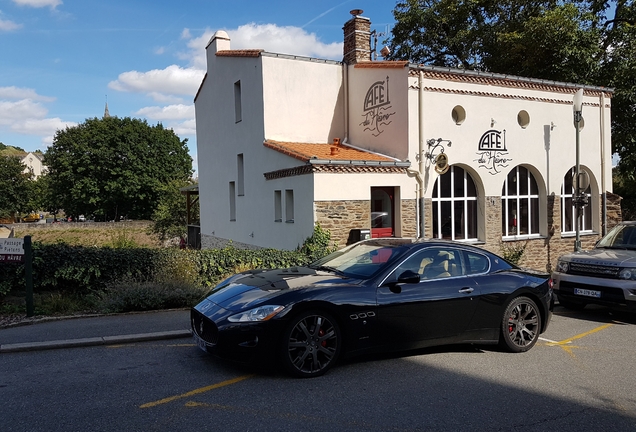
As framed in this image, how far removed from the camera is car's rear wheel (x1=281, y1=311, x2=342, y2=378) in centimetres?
561

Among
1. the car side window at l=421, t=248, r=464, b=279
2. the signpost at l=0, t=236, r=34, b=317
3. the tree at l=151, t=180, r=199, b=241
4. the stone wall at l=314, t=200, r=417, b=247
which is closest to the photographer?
the car side window at l=421, t=248, r=464, b=279

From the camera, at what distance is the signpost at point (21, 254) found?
8.69m

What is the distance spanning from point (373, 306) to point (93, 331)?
4.26m

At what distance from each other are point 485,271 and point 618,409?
2352 mm

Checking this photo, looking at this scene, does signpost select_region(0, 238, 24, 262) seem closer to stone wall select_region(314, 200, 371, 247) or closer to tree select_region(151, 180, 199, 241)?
stone wall select_region(314, 200, 371, 247)

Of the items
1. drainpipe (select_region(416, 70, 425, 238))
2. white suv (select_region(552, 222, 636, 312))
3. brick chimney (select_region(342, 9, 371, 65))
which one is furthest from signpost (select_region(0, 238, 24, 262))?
brick chimney (select_region(342, 9, 371, 65))

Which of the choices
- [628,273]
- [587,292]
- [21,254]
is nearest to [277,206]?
[21,254]

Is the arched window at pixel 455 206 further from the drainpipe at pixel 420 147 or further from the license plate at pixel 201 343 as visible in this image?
the license plate at pixel 201 343

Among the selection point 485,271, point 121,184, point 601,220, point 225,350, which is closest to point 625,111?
point 601,220

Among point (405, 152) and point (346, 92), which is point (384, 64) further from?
point (405, 152)

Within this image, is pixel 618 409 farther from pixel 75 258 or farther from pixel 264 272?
pixel 75 258

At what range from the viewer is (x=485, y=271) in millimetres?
7000

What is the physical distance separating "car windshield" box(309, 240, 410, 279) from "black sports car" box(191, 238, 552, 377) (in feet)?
0.05

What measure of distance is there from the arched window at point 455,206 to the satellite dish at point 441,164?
0.69 m
